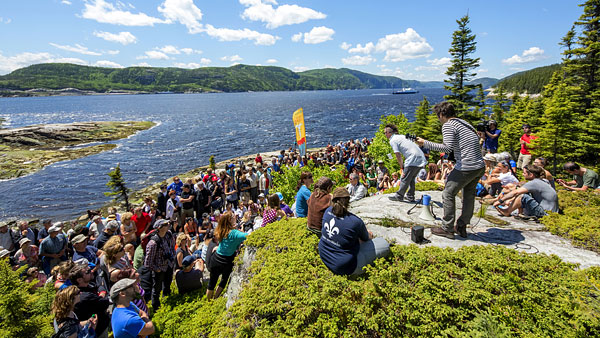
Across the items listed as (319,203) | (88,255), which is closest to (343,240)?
(319,203)

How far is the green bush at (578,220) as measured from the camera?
484cm

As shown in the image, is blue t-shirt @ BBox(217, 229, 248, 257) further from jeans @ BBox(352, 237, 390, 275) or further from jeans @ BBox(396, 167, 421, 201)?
jeans @ BBox(396, 167, 421, 201)

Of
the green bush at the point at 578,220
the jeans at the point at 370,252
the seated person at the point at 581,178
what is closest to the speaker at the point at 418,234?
the jeans at the point at 370,252

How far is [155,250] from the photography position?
6.11m

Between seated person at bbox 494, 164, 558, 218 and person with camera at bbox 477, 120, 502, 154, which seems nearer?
seated person at bbox 494, 164, 558, 218

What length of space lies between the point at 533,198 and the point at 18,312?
10.6 m

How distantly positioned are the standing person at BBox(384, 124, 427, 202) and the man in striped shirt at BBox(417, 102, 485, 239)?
4.45ft

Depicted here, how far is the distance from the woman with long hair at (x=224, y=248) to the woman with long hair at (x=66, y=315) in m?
2.27

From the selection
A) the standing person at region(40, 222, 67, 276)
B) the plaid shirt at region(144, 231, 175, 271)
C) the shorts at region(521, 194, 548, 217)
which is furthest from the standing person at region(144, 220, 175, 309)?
the shorts at region(521, 194, 548, 217)

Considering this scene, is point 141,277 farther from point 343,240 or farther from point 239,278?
point 343,240

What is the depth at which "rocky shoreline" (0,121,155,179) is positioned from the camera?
34.4m

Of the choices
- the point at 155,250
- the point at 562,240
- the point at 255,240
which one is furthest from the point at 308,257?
the point at 562,240

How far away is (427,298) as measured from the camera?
3393mm

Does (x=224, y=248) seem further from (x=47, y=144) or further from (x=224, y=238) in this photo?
(x=47, y=144)
